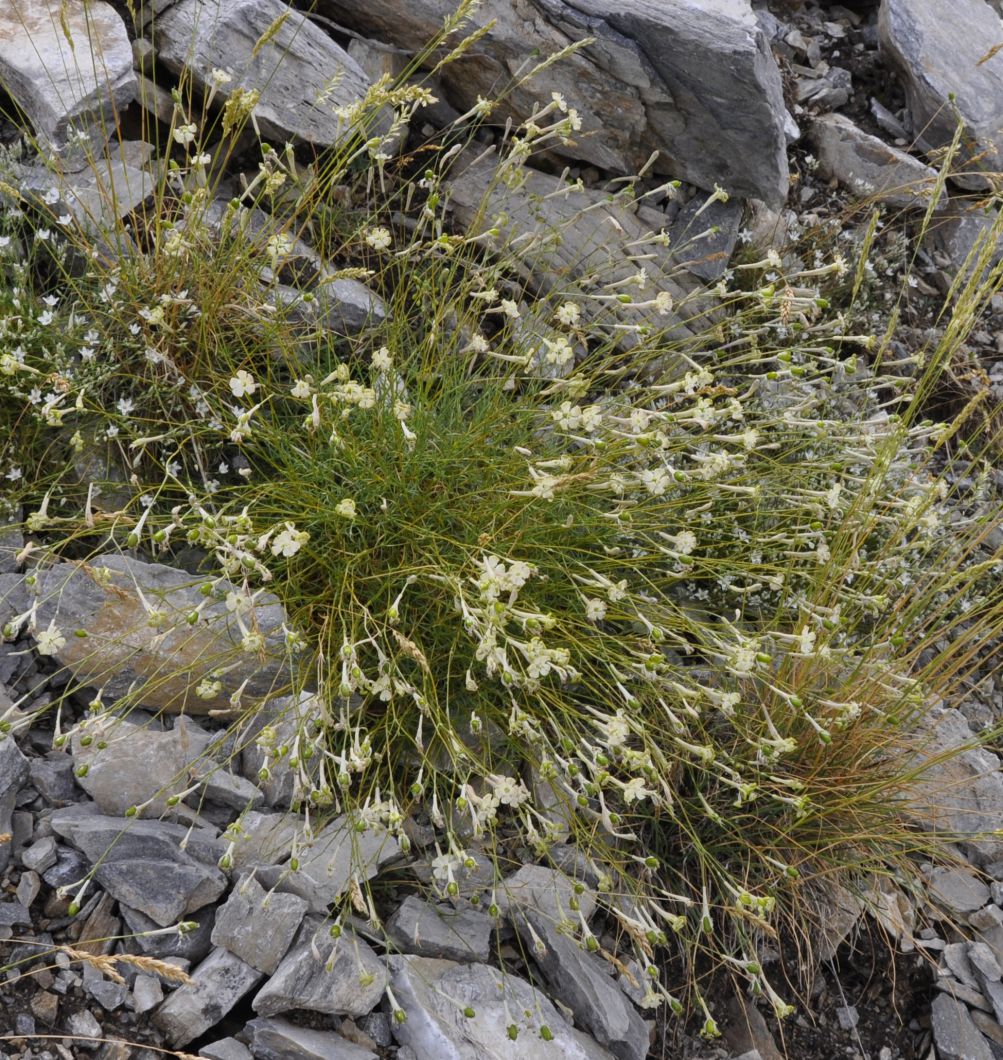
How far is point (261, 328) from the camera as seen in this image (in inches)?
144

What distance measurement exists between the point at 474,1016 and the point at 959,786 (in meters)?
2.07

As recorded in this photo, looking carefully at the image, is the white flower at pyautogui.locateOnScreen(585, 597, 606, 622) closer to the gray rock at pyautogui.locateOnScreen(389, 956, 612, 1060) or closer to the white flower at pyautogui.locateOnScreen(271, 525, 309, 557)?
the white flower at pyautogui.locateOnScreen(271, 525, 309, 557)

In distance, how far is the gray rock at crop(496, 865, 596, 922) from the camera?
9.89 ft

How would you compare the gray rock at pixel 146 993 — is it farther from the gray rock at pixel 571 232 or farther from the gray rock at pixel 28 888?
the gray rock at pixel 571 232

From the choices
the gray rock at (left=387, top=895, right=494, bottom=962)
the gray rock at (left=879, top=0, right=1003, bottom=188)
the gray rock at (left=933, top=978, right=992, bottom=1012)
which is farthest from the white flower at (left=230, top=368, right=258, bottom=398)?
the gray rock at (left=879, top=0, right=1003, bottom=188)

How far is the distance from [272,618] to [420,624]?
44 centimetres

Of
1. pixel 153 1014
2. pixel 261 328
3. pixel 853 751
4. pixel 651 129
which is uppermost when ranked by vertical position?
pixel 651 129

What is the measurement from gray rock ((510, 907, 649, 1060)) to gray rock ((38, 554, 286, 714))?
104cm

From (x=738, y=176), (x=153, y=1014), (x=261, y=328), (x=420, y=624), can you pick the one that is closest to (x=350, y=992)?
(x=153, y=1014)

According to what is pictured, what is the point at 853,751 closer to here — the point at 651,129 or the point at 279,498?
the point at 279,498

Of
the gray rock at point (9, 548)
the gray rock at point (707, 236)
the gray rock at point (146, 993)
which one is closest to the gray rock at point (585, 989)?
the gray rock at point (146, 993)

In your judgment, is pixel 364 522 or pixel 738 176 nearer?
pixel 364 522

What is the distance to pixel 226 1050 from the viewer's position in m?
2.50

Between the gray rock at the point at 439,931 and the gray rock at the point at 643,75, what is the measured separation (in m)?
3.04
